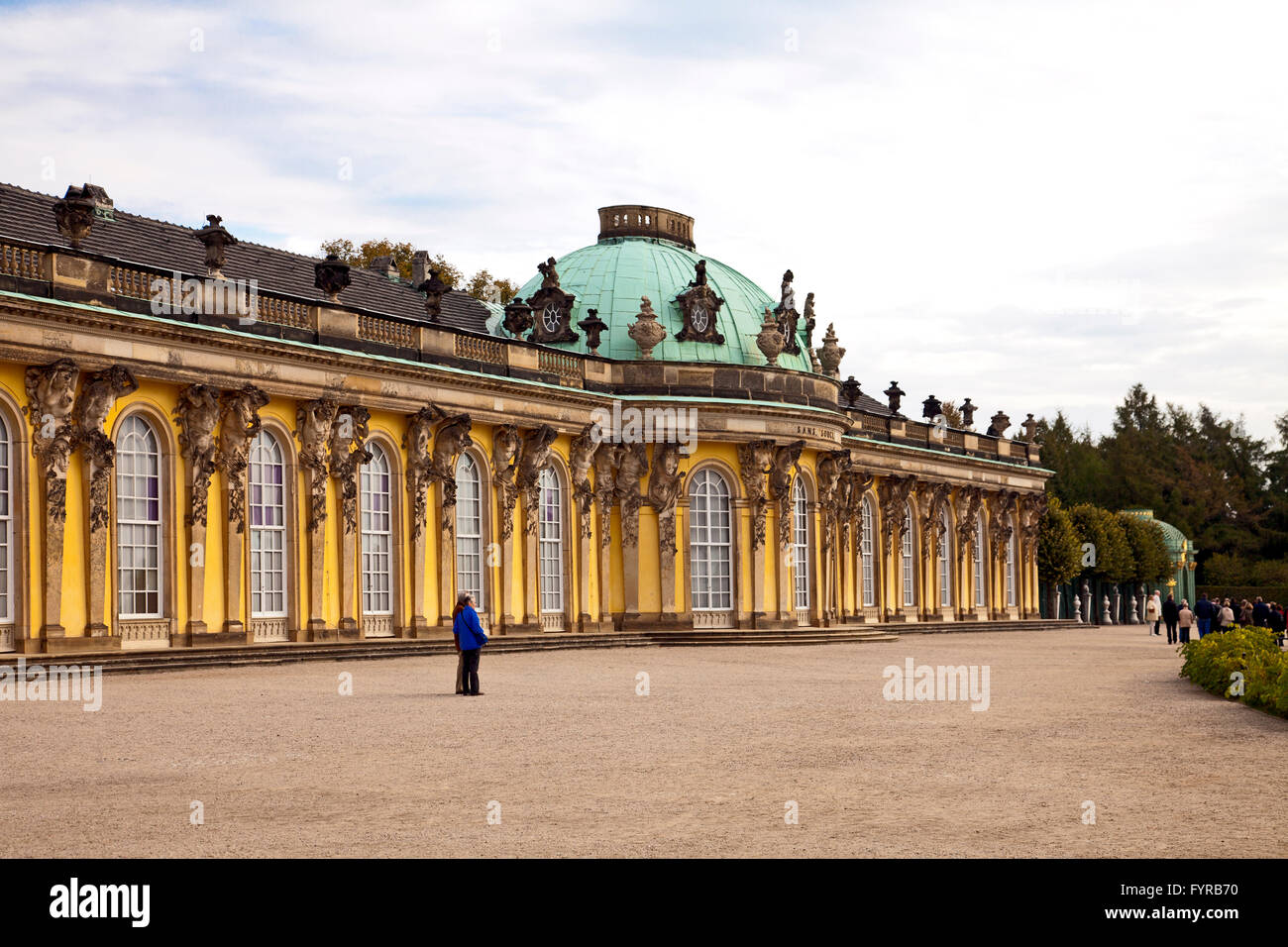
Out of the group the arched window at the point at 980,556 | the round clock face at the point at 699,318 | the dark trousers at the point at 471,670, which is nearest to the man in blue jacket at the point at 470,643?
the dark trousers at the point at 471,670

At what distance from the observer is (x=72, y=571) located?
28016mm

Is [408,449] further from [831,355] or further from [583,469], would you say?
[831,355]

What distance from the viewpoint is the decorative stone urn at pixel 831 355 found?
2010 inches

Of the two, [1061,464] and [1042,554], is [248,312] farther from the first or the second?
[1061,464]

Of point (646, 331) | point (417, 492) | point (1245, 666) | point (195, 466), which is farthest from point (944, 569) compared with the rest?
point (1245, 666)

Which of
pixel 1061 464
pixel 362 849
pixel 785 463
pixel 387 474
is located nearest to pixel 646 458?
pixel 785 463

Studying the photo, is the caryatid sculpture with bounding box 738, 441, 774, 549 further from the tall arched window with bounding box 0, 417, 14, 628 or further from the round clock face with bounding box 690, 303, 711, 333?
the tall arched window with bounding box 0, 417, 14, 628

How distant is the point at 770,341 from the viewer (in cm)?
4572

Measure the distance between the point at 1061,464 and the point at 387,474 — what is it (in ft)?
273

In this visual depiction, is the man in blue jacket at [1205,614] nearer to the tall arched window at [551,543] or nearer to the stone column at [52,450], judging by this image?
the tall arched window at [551,543]

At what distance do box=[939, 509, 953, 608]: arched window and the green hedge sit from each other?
34.8 meters

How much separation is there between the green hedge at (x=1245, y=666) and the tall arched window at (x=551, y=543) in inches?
726

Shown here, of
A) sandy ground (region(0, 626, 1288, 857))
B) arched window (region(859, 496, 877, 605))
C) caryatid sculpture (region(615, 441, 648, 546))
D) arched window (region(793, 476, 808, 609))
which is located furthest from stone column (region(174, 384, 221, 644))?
arched window (region(859, 496, 877, 605))
